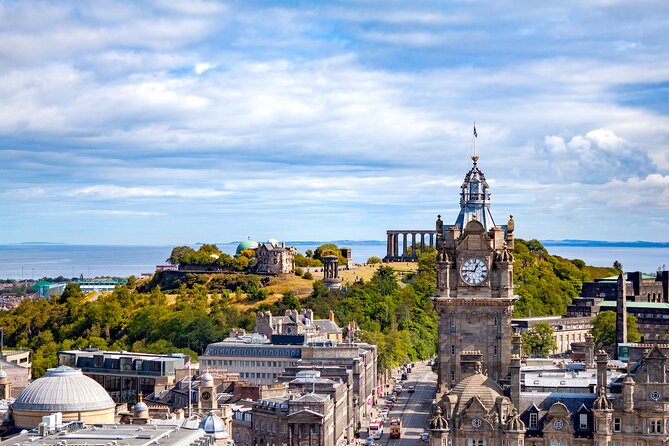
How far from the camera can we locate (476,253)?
100188 millimetres

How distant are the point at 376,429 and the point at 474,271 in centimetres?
4203

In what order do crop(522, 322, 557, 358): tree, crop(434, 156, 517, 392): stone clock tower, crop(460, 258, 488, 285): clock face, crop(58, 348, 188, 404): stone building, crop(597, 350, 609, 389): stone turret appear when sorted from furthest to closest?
crop(522, 322, 557, 358): tree
crop(58, 348, 188, 404): stone building
crop(460, 258, 488, 285): clock face
crop(434, 156, 517, 392): stone clock tower
crop(597, 350, 609, 389): stone turret

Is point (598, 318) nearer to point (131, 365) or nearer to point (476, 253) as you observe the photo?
point (131, 365)

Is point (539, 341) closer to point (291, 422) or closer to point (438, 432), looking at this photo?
point (291, 422)

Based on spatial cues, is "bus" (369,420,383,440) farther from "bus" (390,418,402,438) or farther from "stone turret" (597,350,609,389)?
"stone turret" (597,350,609,389)

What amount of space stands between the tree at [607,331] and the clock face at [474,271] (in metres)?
84.7

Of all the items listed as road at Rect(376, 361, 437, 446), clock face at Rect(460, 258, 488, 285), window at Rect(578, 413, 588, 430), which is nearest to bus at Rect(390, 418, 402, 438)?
A: road at Rect(376, 361, 437, 446)

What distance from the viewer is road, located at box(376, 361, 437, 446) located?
421 feet

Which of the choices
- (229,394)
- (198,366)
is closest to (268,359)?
(198,366)

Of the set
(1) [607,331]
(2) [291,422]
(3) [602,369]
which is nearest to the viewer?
(3) [602,369]

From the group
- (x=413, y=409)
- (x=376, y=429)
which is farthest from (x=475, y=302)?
(x=413, y=409)

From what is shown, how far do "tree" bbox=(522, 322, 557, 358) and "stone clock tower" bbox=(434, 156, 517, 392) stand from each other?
79.0 metres

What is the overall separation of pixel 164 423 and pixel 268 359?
7322 cm

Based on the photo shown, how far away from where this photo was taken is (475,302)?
99438 mm
